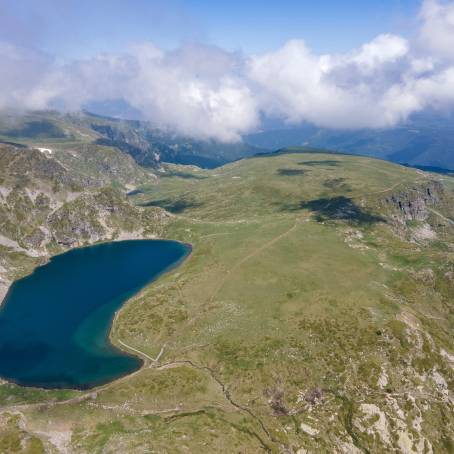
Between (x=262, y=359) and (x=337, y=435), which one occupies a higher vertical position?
(x=262, y=359)

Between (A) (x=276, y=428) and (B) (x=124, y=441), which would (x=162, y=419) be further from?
(A) (x=276, y=428)

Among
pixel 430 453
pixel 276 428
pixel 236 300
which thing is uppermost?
pixel 236 300

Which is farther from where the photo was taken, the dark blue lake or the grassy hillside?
the dark blue lake

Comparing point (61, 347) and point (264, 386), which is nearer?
point (264, 386)

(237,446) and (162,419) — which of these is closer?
(237,446)

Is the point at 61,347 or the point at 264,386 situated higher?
the point at 264,386

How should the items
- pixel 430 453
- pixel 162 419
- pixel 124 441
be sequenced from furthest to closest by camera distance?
1. pixel 430 453
2. pixel 162 419
3. pixel 124 441

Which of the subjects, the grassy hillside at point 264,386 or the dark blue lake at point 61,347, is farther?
the dark blue lake at point 61,347

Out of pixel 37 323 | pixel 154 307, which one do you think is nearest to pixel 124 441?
pixel 154 307

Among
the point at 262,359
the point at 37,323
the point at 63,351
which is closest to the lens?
the point at 262,359
